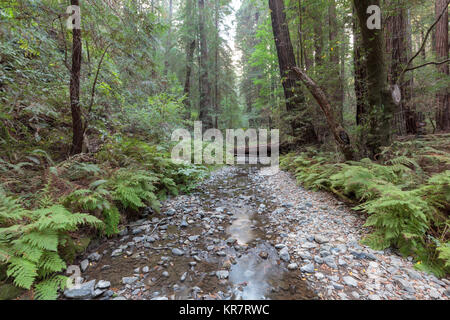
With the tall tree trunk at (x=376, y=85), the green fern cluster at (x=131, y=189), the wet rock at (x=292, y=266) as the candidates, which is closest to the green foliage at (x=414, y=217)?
the wet rock at (x=292, y=266)

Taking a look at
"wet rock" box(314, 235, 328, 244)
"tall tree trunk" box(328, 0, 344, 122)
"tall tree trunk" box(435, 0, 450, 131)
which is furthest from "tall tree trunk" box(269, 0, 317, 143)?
"wet rock" box(314, 235, 328, 244)

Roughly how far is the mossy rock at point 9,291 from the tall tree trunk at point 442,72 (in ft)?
31.5

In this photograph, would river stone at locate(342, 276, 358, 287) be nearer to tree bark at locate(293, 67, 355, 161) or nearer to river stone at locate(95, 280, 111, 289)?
river stone at locate(95, 280, 111, 289)

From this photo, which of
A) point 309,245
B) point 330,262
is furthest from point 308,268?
point 309,245

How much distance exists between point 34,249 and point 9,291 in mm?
324

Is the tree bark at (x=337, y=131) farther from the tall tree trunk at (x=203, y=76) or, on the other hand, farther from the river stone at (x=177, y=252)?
the tall tree trunk at (x=203, y=76)

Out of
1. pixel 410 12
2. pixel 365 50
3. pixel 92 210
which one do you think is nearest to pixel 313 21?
pixel 410 12

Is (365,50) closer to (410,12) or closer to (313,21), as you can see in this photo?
(410,12)

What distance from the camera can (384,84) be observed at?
3.98 meters

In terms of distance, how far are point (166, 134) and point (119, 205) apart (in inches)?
170

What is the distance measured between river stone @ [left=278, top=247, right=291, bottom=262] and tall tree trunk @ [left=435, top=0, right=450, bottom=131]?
7.15m

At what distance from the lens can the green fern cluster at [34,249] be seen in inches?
60.7

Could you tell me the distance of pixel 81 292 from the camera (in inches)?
68.9

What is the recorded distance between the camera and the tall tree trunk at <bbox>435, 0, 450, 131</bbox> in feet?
19.1
